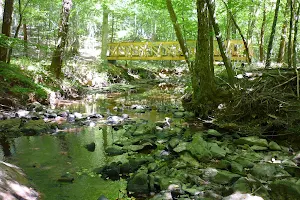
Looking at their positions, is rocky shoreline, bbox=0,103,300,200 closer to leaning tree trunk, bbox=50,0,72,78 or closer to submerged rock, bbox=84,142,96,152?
submerged rock, bbox=84,142,96,152

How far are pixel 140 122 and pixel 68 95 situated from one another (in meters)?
4.13

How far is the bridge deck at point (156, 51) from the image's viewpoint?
13172 mm

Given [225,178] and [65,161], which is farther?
[65,161]

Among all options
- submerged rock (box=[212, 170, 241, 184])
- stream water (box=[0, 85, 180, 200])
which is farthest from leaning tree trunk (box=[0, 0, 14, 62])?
submerged rock (box=[212, 170, 241, 184])

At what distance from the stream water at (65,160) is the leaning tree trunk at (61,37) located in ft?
13.9

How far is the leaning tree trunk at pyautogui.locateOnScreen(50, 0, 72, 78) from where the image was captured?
887 cm

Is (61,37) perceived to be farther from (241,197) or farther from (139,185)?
(241,197)

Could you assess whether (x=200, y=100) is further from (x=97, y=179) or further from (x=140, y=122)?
(x=97, y=179)

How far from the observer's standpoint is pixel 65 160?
3701 millimetres

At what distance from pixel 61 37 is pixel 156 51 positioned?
6900mm

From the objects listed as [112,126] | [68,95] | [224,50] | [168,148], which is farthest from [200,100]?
[68,95]

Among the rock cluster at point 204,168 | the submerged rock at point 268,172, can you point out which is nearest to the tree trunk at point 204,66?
the rock cluster at point 204,168

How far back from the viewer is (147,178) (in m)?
2.91

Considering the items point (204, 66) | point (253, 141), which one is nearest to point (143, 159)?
point (253, 141)
